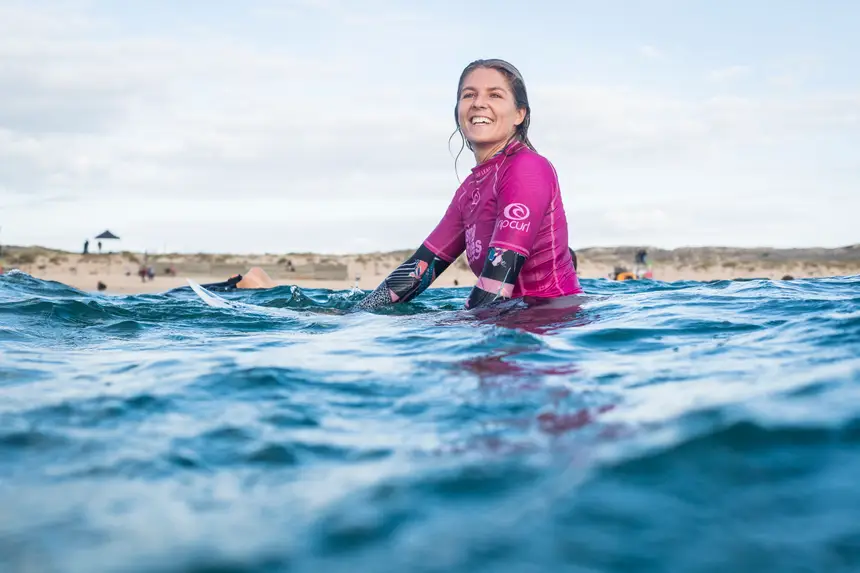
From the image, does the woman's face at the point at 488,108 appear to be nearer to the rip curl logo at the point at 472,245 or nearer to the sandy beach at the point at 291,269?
the rip curl logo at the point at 472,245

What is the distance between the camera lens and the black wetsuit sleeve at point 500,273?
4.77m

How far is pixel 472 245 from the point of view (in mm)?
5410

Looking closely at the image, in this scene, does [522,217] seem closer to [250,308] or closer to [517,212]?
[517,212]

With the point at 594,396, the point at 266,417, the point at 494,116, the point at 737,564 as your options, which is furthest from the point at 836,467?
the point at 494,116

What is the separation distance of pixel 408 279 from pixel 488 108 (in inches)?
64.1

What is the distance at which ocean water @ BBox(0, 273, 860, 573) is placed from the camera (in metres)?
1.64

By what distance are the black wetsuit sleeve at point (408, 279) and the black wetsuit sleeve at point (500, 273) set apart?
128 centimetres

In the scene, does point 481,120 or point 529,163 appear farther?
point 481,120

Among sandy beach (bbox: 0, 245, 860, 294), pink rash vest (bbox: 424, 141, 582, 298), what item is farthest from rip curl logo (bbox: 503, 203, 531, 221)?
sandy beach (bbox: 0, 245, 860, 294)

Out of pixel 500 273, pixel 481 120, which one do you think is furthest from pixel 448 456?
pixel 481 120

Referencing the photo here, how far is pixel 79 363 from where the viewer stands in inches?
155

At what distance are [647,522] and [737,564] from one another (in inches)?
8.7

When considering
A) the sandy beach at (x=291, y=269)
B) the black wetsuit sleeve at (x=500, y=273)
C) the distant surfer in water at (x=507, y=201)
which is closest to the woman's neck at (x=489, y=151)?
the distant surfer in water at (x=507, y=201)

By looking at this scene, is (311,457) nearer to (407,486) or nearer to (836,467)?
(407,486)
